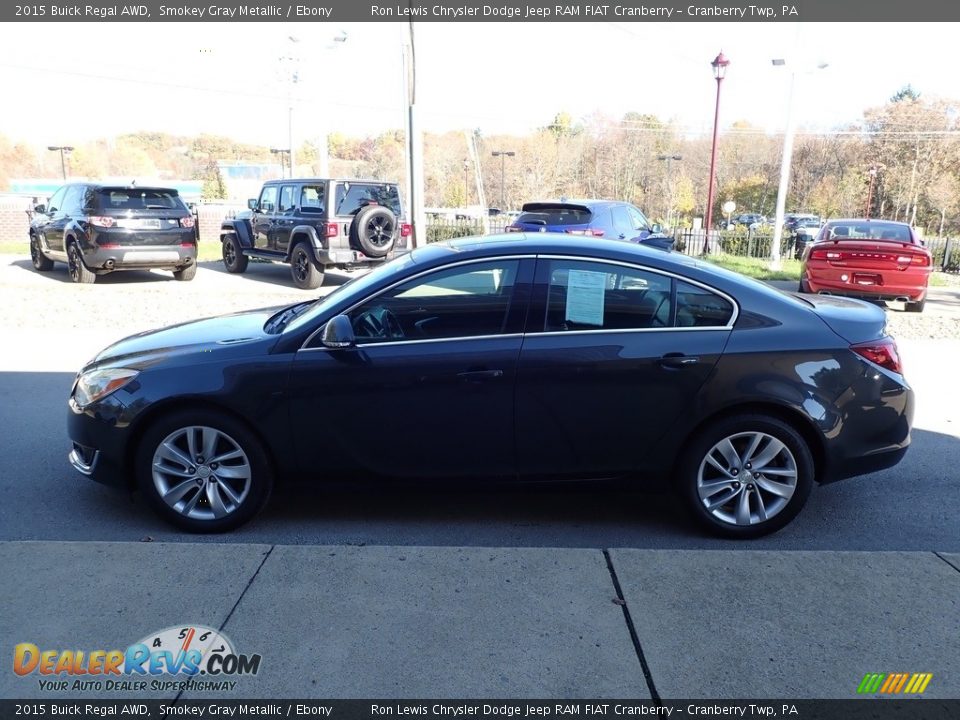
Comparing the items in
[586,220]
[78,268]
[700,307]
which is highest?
[586,220]

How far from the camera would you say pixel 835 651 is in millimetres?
2928

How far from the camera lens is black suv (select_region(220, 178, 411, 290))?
14.0 metres

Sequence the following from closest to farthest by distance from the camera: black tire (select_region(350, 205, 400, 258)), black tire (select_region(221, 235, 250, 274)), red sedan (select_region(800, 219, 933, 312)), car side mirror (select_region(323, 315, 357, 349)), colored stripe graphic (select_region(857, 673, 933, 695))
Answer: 1. colored stripe graphic (select_region(857, 673, 933, 695))
2. car side mirror (select_region(323, 315, 357, 349))
3. red sedan (select_region(800, 219, 933, 312))
4. black tire (select_region(350, 205, 400, 258))
5. black tire (select_region(221, 235, 250, 274))

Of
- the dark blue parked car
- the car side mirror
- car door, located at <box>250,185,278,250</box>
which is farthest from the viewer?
car door, located at <box>250,185,278,250</box>

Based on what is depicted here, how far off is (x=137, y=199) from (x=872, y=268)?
12710mm

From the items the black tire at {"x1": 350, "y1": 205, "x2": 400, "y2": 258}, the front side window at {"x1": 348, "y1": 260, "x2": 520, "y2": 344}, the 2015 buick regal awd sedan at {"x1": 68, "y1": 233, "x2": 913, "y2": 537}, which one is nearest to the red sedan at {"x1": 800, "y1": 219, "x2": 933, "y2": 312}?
the black tire at {"x1": 350, "y1": 205, "x2": 400, "y2": 258}

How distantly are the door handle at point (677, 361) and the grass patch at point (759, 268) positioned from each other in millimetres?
13362

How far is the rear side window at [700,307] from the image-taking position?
3988 millimetres

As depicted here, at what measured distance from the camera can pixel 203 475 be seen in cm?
398

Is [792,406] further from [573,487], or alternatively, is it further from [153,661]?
[153,661]

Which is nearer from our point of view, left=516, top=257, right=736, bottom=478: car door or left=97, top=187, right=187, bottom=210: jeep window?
left=516, top=257, right=736, bottom=478: car door

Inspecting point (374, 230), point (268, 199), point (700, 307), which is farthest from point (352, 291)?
point (268, 199)

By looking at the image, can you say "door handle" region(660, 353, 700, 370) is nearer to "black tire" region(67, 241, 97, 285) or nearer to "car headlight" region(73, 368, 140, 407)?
"car headlight" region(73, 368, 140, 407)

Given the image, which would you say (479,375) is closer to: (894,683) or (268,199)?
(894,683)
